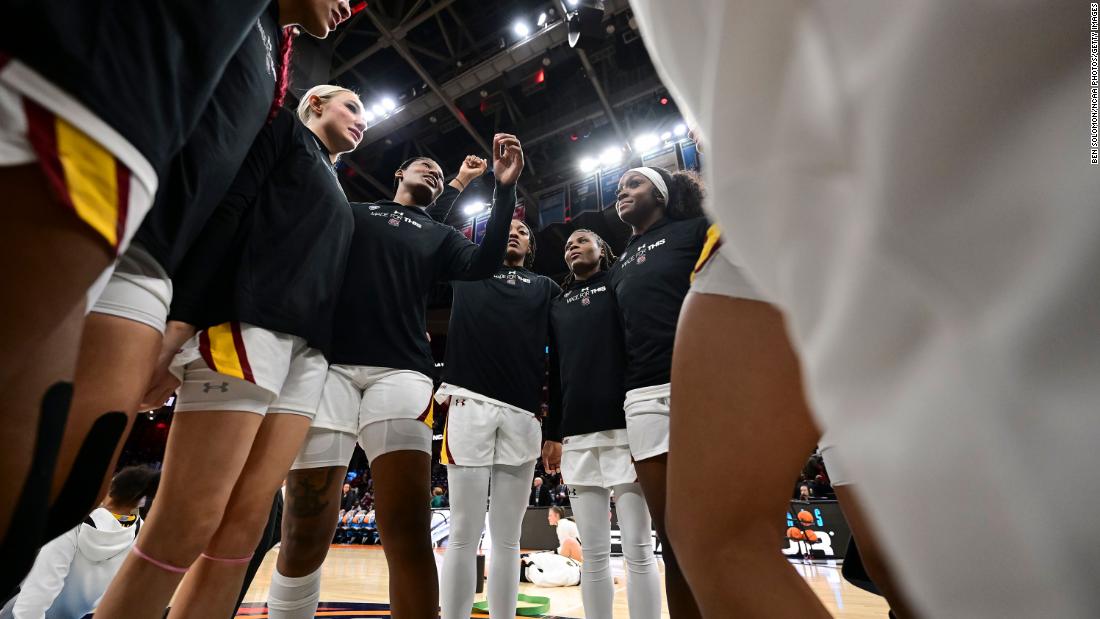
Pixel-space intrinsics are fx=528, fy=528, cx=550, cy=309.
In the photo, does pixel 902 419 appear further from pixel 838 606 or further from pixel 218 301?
pixel 838 606

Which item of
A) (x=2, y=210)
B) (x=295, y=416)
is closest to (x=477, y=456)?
(x=295, y=416)

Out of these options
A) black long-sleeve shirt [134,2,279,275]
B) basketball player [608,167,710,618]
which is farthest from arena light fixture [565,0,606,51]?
black long-sleeve shirt [134,2,279,275]

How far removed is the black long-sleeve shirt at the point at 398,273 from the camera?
5.26 feet

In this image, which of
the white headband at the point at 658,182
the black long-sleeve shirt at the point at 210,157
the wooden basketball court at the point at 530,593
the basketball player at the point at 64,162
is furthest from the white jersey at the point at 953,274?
the wooden basketball court at the point at 530,593

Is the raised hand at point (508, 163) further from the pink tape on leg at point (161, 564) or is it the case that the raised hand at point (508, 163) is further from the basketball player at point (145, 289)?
the pink tape on leg at point (161, 564)

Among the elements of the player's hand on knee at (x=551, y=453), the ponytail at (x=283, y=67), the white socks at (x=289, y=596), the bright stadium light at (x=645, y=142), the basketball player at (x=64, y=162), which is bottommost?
the white socks at (x=289, y=596)

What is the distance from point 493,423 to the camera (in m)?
2.08

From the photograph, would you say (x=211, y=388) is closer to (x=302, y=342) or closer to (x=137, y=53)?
(x=302, y=342)

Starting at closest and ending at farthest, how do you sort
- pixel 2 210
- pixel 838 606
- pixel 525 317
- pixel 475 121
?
pixel 2 210 → pixel 525 317 → pixel 838 606 → pixel 475 121

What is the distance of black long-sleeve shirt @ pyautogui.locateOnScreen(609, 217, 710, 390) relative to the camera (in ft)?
6.09

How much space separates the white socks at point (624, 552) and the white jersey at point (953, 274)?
6.40 ft

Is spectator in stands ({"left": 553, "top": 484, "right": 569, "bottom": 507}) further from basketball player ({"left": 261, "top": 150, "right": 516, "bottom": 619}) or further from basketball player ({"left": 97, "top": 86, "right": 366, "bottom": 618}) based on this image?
basketball player ({"left": 97, "top": 86, "right": 366, "bottom": 618})

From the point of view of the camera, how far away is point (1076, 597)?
0.50 feet

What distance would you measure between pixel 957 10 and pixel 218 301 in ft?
4.28
